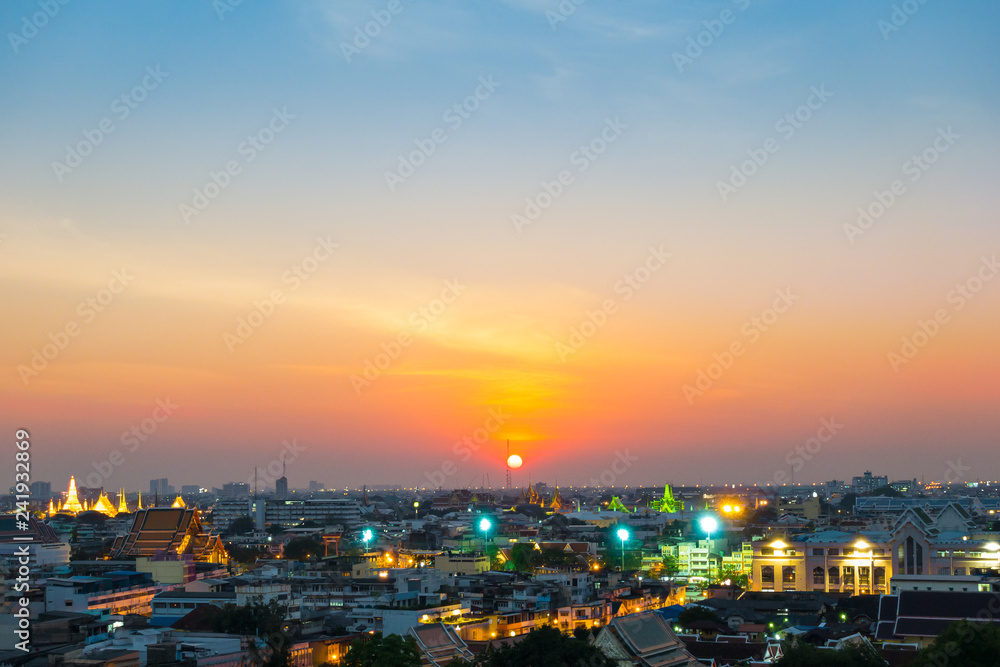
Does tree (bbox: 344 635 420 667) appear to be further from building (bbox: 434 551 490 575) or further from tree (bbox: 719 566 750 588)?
tree (bbox: 719 566 750 588)

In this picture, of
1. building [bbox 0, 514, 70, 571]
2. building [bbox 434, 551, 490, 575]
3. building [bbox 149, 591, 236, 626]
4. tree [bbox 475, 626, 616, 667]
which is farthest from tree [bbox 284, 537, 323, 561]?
tree [bbox 475, 626, 616, 667]

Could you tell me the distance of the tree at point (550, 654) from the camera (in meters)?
27.4

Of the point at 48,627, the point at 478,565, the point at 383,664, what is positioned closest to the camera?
the point at 383,664

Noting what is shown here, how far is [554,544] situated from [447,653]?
148ft

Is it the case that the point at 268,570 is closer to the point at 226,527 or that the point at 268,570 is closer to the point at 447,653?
the point at 447,653

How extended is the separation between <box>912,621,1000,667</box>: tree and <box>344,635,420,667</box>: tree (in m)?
11.1

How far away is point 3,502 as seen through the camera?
18450 cm

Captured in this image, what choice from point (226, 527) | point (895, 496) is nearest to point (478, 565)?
point (226, 527)

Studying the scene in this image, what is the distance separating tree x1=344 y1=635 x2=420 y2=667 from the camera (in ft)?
91.8

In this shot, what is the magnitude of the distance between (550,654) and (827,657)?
6013mm

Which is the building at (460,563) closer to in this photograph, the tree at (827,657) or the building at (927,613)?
the building at (927,613)

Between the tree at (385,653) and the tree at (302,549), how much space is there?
160ft

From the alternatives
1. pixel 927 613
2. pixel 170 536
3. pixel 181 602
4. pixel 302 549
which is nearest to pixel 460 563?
pixel 170 536

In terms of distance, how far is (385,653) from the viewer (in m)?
28.1
